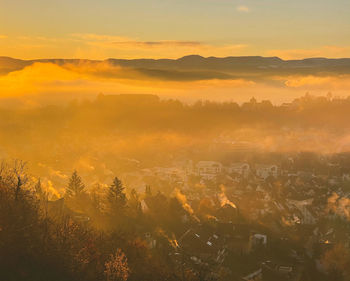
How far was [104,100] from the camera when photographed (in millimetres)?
106875

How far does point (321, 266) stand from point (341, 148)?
217 feet

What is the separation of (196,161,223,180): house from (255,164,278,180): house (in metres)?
5.99

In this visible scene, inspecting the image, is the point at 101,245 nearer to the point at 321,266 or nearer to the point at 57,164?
the point at 321,266

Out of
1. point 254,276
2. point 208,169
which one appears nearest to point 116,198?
point 254,276

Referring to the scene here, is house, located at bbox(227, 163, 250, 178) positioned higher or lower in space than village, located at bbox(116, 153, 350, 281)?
lower

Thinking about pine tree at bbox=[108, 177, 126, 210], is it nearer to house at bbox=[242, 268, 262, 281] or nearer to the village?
the village

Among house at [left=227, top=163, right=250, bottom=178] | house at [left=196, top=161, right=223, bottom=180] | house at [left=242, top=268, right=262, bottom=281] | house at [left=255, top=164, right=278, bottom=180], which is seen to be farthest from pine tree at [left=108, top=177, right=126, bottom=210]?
house at [left=255, top=164, right=278, bottom=180]

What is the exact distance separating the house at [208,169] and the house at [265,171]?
19.7 feet

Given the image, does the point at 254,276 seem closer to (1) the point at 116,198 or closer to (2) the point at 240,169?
(1) the point at 116,198

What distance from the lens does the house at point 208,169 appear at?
238ft

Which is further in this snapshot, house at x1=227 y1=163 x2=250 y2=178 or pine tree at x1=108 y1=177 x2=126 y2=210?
house at x1=227 y1=163 x2=250 y2=178

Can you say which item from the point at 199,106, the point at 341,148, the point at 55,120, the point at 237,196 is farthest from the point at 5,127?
the point at 341,148

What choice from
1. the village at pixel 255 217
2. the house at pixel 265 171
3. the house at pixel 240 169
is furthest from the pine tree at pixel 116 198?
the house at pixel 265 171

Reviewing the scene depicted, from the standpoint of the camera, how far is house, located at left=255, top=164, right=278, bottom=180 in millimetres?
72950
